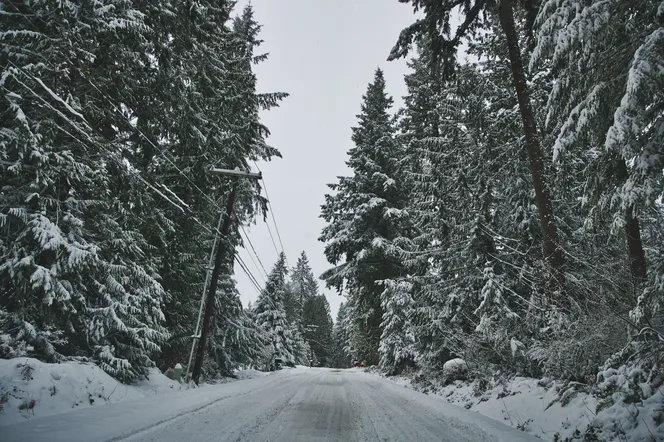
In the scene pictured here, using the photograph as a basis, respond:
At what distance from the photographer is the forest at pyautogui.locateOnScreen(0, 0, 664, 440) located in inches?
187

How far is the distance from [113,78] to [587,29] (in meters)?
9.42

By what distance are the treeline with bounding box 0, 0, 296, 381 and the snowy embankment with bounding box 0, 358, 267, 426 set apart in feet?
1.68

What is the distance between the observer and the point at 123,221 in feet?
28.3

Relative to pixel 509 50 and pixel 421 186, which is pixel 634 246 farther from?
pixel 421 186

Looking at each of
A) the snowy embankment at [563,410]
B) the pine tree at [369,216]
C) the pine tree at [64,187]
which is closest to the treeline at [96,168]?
the pine tree at [64,187]

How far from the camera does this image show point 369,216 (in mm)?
19797

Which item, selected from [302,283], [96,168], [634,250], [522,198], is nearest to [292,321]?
[302,283]

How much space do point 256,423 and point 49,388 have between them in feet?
12.2

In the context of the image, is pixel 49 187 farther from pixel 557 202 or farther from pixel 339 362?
pixel 339 362

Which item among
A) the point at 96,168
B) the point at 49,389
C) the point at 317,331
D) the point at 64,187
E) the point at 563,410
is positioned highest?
the point at 96,168

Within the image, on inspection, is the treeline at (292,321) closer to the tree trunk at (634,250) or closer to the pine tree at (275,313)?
the pine tree at (275,313)

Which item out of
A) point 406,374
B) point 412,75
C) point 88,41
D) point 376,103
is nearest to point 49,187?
point 88,41

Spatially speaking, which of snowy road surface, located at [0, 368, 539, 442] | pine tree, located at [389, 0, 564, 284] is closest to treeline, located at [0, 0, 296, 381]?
snowy road surface, located at [0, 368, 539, 442]

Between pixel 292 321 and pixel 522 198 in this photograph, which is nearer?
pixel 522 198
